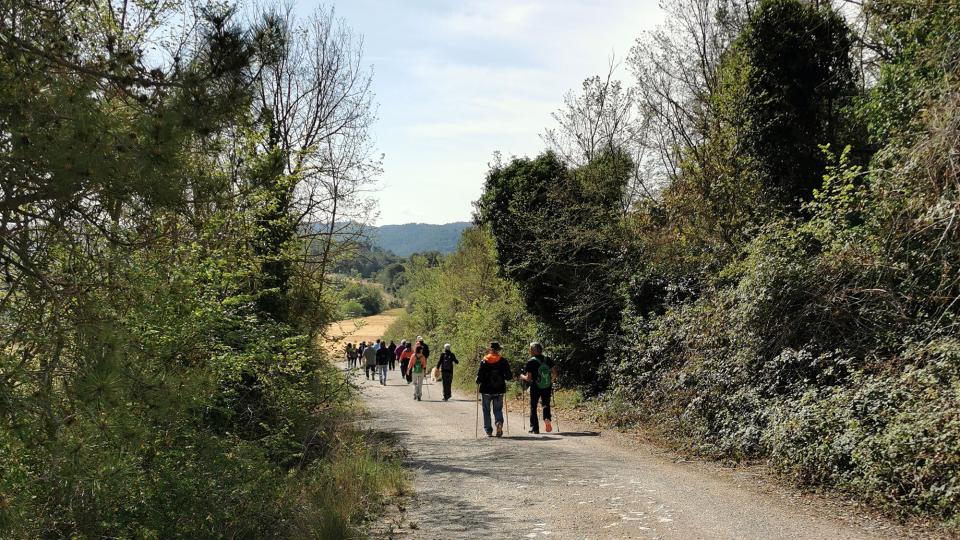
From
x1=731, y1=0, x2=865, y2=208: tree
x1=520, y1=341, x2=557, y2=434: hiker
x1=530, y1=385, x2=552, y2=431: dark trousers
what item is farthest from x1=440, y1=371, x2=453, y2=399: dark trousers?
x1=731, y1=0, x2=865, y2=208: tree

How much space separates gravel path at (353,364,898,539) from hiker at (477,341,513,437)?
39.2 inches

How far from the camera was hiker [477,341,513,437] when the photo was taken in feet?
46.8

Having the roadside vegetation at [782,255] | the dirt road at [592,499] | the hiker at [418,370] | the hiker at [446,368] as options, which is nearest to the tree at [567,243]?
the roadside vegetation at [782,255]

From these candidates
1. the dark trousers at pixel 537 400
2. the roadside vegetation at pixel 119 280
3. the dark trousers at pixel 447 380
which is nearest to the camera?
the roadside vegetation at pixel 119 280

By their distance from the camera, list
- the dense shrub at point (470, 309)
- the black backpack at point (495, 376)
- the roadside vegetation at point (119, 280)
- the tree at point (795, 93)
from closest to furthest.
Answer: the roadside vegetation at point (119, 280) → the black backpack at point (495, 376) → the tree at point (795, 93) → the dense shrub at point (470, 309)

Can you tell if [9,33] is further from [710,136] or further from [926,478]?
[710,136]

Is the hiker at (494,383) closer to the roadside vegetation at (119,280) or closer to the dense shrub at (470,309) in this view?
the roadside vegetation at (119,280)

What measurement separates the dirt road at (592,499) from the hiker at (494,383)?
3.33 ft

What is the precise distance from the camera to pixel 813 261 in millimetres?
11336

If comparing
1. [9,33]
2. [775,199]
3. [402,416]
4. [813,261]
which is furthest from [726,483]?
[402,416]

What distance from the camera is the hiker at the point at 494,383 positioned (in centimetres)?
1425

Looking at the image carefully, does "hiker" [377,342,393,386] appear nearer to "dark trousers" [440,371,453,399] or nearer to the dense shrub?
the dense shrub

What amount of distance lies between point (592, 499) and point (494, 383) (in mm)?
5763

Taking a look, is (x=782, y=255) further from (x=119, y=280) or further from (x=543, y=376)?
(x=119, y=280)
